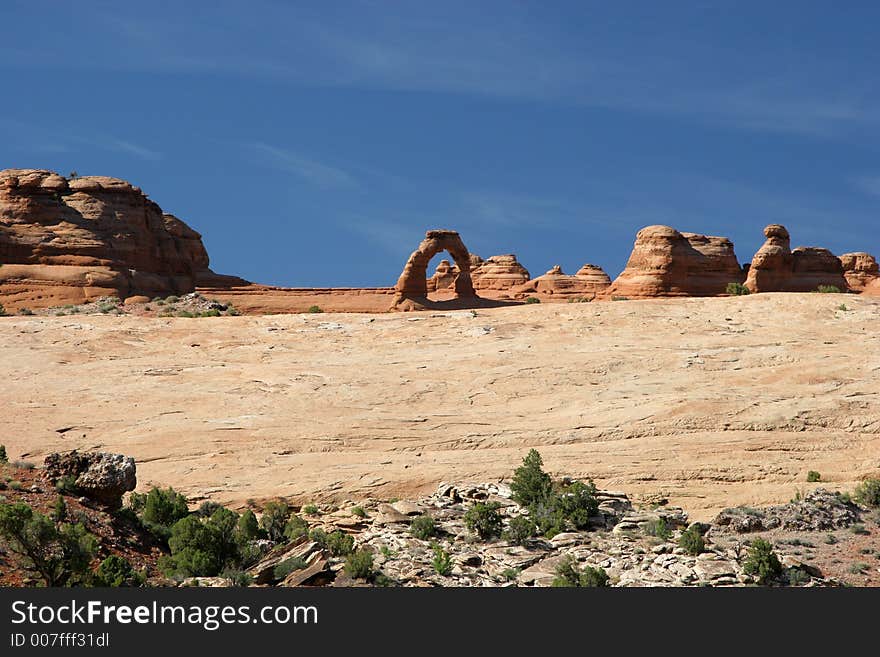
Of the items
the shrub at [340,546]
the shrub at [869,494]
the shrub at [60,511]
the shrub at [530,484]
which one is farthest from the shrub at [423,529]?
the shrub at [869,494]

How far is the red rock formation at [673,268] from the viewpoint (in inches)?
2058

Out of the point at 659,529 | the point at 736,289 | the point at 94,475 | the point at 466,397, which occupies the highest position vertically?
the point at 736,289

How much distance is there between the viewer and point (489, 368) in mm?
30266

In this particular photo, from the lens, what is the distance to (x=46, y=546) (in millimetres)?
15438

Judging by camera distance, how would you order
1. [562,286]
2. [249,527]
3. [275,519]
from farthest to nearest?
[562,286]
[275,519]
[249,527]

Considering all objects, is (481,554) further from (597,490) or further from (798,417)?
(798,417)

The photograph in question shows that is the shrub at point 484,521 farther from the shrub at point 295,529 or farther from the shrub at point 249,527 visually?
the shrub at point 249,527

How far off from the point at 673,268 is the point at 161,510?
36.6m

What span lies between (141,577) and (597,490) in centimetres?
870

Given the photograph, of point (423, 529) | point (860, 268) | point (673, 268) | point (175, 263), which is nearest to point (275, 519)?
point (423, 529)

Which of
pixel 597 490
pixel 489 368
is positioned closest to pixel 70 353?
pixel 489 368

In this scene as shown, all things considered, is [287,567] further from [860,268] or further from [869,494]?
[860,268]

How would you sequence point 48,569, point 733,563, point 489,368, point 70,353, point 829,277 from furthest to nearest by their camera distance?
1. point 829,277
2. point 70,353
3. point 489,368
4. point 733,563
5. point 48,569

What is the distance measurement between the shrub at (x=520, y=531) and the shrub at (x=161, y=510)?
497 cm
